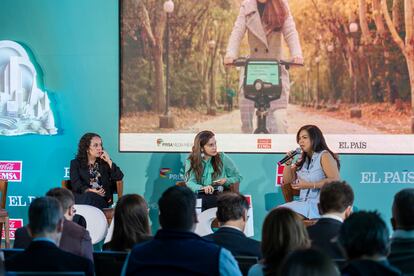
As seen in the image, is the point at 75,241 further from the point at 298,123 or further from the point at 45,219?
the point at 298,123

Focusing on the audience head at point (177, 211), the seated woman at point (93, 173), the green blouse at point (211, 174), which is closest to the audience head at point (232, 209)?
the audience head at point (177, 211)

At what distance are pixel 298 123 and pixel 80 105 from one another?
7.31 ft

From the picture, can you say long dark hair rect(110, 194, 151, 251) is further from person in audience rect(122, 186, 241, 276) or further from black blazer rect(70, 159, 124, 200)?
black blazer rect(70, 159, 124, 200)

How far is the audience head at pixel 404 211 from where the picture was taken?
330 cm

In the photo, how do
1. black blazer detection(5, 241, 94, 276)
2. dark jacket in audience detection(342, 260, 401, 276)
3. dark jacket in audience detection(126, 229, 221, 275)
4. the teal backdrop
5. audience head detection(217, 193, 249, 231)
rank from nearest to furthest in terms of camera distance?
dark jacket in audience detection(342, 260, 401, 276) → dark jacket in audience detection(126, 229, 221, 275) → black blazer detection(5, 241, 94, 276) → audience head detection(217, 193, 249, 231) → the teal backdrop

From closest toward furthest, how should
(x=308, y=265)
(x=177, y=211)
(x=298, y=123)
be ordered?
(x=308, y=265) → (x=177, y=211) → (x=298, y=123)

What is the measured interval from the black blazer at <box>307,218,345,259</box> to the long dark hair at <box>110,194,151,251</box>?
88 cm

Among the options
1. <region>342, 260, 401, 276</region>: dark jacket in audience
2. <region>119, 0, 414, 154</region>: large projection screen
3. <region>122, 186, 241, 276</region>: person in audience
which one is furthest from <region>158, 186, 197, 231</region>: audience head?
<region>119, 0, 414, 154</region>: large projection screen

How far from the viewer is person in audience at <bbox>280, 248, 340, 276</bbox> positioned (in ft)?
6.38

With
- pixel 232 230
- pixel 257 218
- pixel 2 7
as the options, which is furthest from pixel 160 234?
pixel 2 7

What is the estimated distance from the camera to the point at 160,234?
9.74 ft

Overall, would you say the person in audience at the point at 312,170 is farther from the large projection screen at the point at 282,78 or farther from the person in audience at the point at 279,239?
the person in audience at the point at 279,239

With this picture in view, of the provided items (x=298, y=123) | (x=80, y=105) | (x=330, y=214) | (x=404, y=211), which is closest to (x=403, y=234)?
(x=404, y=211)

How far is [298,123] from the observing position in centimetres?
695
